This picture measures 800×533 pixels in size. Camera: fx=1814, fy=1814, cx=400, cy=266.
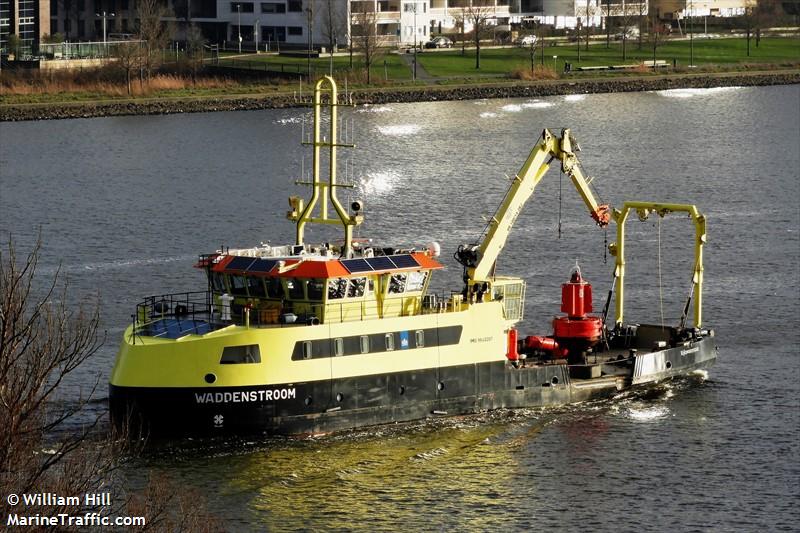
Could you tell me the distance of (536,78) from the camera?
6442 inches

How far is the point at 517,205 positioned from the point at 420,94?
312 feet

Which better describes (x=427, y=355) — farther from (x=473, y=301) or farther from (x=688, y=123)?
(x=688, y=123)

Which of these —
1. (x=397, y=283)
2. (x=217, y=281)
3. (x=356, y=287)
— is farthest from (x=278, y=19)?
(x=356, y=287)

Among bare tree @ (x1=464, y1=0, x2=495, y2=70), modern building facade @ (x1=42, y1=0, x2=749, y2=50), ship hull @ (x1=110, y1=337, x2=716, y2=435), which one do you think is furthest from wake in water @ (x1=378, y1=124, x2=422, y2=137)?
ship hull @ (x1=110, y1=337, x2=716, y2=435)

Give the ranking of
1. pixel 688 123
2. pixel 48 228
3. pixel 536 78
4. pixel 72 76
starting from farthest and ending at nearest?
pixel 536 78
pixel 72 76
pixel 688 123
pixel 48 228

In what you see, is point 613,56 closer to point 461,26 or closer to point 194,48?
point 461,26

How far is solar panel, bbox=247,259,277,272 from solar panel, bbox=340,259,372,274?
2103mm

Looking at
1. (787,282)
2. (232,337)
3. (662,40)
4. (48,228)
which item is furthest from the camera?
(662,40)

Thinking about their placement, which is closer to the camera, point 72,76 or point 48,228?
point 48,228

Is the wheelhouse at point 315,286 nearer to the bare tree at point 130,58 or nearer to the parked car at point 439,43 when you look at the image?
the bare tree at point 130,58

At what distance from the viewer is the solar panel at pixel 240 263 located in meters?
52.8

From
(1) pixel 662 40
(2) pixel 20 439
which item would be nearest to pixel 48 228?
(2) pixel 20 439

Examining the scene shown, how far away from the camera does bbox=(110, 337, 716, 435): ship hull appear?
50062 millimetres

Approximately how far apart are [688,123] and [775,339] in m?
76.1
